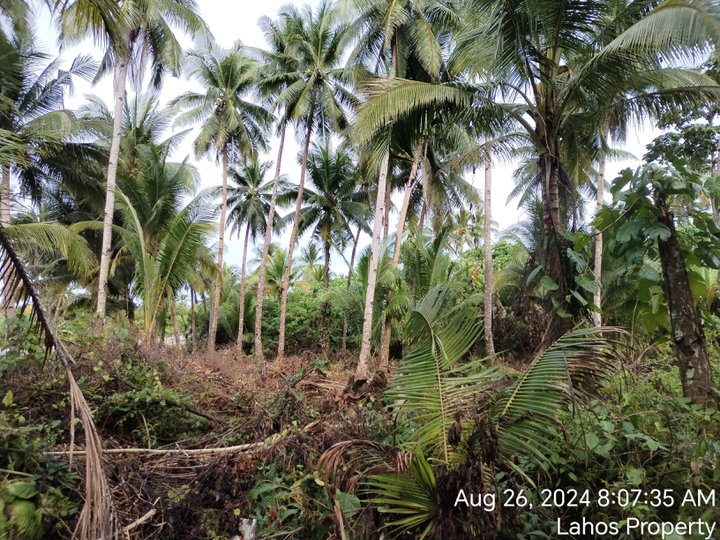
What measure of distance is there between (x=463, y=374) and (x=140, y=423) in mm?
3335

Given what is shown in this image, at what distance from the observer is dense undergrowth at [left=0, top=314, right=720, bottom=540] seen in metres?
2.29

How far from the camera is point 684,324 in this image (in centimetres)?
317

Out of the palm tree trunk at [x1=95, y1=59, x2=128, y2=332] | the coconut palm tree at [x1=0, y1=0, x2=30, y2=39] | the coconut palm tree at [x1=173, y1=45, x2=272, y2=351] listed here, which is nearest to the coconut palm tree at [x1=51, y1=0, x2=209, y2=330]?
the palm tree trunk at [x1=95, y1=59, x2=128, y2=332]

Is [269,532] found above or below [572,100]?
below

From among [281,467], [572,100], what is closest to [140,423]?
[281,467]

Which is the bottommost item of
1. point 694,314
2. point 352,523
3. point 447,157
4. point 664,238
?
point 352,523

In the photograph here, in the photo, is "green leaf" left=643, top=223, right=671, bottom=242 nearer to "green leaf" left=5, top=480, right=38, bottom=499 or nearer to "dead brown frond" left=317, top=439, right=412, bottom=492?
"dead brown frond" left=317, top=439, right=412, bottom=492

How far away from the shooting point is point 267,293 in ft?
76.6

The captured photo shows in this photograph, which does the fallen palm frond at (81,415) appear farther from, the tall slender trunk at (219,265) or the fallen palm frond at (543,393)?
the tall slender trunk at (219,265)

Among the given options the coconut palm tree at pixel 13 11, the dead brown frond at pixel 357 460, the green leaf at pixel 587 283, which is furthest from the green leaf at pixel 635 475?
the coconut palm tree at pixel 13 11

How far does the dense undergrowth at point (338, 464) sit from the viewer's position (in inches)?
90.2

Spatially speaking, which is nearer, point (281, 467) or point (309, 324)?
point (281, 467)

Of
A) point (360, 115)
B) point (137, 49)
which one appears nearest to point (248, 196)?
point (137, 49)

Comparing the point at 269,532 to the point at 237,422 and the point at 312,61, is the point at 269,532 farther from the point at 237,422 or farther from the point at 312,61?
the point at 312,61
